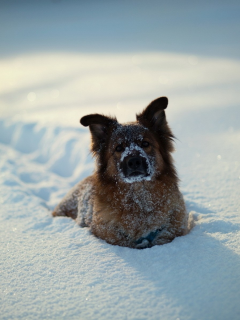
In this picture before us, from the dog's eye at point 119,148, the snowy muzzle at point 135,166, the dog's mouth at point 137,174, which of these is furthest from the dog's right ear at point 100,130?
the dog's mouth at point 137,174

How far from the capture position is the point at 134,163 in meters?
3.67

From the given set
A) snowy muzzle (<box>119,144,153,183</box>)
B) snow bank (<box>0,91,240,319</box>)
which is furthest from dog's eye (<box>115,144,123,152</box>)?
snow bank (<box>0,91,240,319</box>)

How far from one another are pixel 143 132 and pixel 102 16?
3335 cm

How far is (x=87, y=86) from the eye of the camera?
45.6ft

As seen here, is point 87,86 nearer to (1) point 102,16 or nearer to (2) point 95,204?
(2) point 95,204

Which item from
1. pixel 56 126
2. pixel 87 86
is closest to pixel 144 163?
pixel 56 126

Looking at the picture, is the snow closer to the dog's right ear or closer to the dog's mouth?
the dog's mouth

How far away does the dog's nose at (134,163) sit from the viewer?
144 inches

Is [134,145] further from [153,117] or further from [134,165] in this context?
[153,117]

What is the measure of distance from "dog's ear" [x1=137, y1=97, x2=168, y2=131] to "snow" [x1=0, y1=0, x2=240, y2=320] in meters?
1.57

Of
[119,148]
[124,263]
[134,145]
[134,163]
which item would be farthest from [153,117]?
[124,263]

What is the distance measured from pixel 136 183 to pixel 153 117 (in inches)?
42.0

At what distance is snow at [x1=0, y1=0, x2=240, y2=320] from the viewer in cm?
262

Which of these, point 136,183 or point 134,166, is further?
point 136,183
